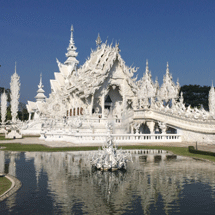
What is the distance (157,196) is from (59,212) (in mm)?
2536

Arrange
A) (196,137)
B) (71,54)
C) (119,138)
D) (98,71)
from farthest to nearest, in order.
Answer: (71,54) → (98,71) → (196,137) → (119,138)

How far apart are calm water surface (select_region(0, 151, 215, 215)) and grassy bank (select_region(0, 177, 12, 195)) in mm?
418

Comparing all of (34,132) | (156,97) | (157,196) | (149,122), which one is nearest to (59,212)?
(157,196)

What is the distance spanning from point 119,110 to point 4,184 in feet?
98.1

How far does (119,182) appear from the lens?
878cm

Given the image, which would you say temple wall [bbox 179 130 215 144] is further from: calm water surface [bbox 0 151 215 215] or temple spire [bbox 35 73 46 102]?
temple spire [bbox 35 73 46 102]

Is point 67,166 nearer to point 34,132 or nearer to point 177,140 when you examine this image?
→ point 177,140

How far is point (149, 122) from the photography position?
27641 mm

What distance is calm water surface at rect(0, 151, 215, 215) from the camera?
6.25 meters

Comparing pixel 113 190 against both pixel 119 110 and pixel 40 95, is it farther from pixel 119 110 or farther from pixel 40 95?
pixel 40 95

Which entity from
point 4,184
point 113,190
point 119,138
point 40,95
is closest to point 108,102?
point 119,138

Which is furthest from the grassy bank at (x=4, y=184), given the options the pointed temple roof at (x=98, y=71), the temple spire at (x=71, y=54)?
the temple spire at (x=71, y=54)

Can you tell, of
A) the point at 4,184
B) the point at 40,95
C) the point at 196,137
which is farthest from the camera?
the point at 40,95

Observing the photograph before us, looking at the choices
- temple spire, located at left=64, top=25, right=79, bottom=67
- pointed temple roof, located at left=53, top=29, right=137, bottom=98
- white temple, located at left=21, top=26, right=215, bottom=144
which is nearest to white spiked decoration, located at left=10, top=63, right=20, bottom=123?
white temple, located at left=21, top=26, right=215, bottom=144
